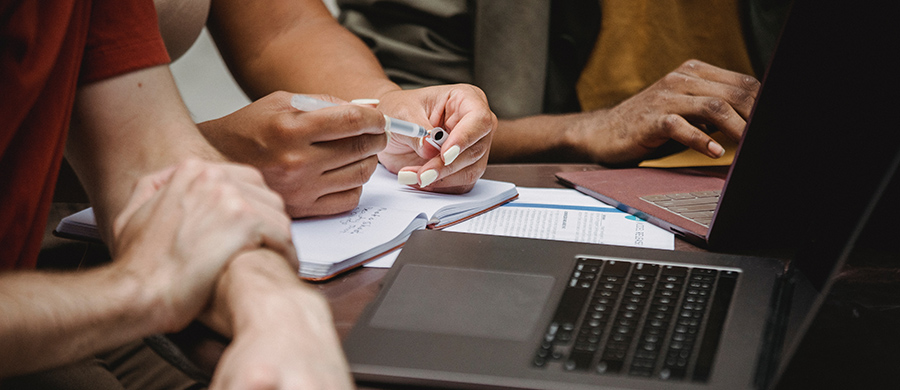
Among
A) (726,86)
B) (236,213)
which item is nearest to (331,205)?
(236,213)

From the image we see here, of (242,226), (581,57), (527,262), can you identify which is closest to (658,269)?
(527,262)

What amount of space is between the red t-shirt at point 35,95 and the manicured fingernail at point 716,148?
0.79m

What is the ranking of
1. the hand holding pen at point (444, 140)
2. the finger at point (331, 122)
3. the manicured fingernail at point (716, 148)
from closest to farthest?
the finger at point (331, 122) → the hand holding pen at point (444, 140) → the manicured fingernail at point (716, 148)

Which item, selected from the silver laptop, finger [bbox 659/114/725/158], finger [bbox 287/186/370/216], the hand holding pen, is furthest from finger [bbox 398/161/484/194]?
finger [bbox 659/114/725/158]

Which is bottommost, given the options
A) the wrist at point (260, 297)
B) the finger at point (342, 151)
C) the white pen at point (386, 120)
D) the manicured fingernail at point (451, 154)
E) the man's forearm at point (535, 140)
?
the man's forearm at point (535, 140)

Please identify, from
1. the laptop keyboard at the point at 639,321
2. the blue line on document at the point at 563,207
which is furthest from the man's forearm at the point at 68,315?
the blue line on document at the point at 563,207

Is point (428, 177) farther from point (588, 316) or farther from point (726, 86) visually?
point (726, 86)

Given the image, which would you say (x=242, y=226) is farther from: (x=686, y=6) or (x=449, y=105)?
(x=686, y=6)

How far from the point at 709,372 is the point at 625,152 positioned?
64cm

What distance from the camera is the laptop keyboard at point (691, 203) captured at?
2.24ft

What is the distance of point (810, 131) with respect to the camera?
542mm

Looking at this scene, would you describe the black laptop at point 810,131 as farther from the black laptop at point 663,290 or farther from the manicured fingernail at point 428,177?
the manicured fingernail at point 428,177

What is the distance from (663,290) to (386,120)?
1.20 ft

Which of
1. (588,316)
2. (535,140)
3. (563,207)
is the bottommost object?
(535,140)
